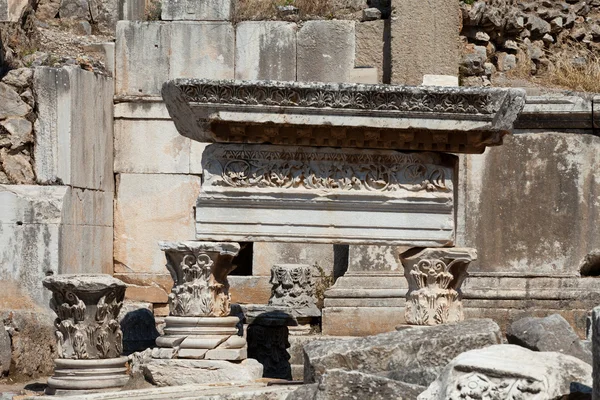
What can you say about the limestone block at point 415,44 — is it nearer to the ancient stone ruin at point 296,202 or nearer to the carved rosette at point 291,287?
the ancient stone ruin at point 296,202

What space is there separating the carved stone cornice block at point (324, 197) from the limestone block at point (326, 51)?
13.8 ft

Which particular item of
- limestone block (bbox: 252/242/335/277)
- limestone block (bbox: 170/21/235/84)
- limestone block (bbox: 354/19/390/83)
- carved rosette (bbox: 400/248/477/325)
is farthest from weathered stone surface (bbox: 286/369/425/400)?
limestone block (bbox: 170/21/235/84)

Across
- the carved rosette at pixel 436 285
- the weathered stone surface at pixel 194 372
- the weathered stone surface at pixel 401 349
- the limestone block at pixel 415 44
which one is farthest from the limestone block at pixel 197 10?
the weathered stone surface at pixel 401 349

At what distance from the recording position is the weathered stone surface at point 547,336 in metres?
7.83

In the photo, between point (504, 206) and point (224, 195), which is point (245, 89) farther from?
point (504, 206)

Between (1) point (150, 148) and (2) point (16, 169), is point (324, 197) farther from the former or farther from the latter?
(1) point (150, 148)

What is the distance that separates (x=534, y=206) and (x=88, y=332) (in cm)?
446

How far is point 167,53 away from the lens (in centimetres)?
1384

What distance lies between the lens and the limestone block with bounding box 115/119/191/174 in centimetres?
1378

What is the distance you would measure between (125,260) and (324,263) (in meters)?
2.02

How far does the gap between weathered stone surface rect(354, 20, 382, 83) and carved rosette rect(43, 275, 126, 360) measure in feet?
16.0

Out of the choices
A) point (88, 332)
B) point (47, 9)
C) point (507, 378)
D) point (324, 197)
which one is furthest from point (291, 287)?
point (507, 378)

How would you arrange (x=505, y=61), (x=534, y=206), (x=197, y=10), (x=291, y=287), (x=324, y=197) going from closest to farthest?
1. (x=324, y=197)
2. (x=534, y=206)
3. (x=291, y=287)
4. (x=197, y=10)
5. (x=505, y=61)

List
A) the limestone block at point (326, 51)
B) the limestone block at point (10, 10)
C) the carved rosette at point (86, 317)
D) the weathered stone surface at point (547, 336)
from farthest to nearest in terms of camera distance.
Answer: the limestone block at point (326, 51), the limestone block at point (10, 10), the carved rosette at point (86, 317), the weathered stone surface at point (547, 336)
